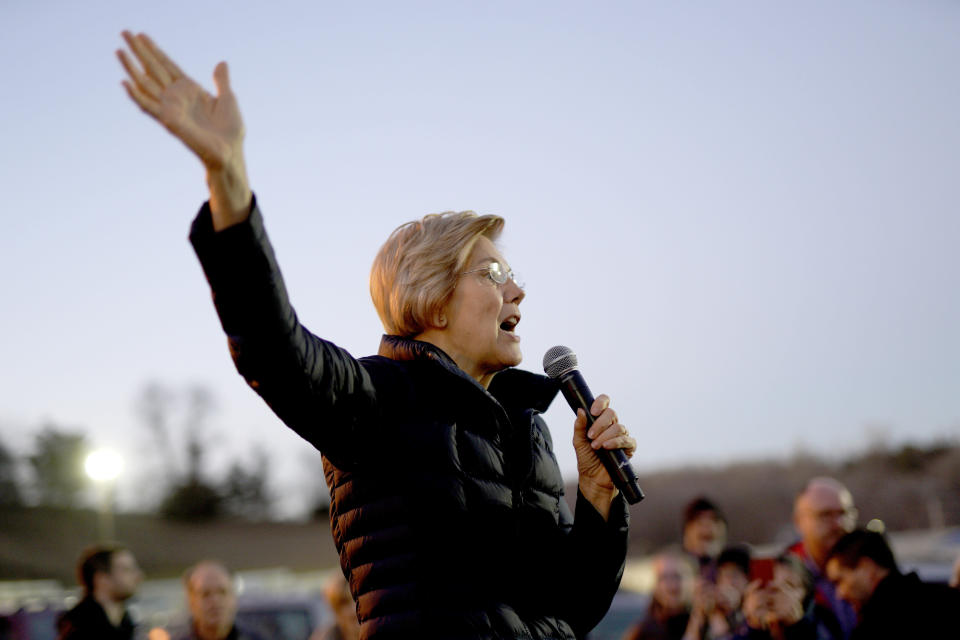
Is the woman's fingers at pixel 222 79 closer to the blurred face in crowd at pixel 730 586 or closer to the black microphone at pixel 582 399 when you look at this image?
the black microphone at pixel 582 399

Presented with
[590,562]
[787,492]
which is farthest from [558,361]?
[787,492]

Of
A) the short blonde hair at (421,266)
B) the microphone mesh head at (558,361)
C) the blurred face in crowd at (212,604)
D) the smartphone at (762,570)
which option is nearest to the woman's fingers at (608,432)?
the microphone mesh head at (558,361)

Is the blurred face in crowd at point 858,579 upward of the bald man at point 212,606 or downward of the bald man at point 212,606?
downward

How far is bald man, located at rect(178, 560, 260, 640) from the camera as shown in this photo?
20.4 ft

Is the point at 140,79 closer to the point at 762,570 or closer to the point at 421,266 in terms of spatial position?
the point at 421,266

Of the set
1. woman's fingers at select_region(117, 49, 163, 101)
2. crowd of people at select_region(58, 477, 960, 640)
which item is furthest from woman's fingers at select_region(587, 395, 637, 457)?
crowd of people at select_region(58, 477, 960, 640)

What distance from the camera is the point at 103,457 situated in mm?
19828

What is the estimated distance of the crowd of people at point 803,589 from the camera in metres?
4.68

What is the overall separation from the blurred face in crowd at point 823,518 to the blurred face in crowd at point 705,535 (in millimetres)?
989

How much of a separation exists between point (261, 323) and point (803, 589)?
4018 millimetres

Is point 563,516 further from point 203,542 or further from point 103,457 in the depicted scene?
point 203,542

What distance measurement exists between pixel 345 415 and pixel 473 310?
0.58 meters

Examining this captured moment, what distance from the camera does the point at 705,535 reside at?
7.12 meters

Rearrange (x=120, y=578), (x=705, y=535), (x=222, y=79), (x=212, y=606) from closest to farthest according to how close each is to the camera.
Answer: (x=222, y=79), (x=212, y=606), (x=120, y=578), (x=705, y=535)
